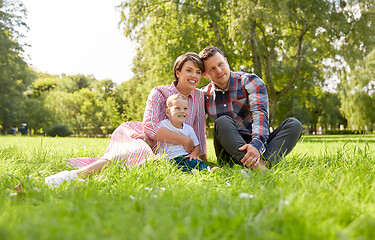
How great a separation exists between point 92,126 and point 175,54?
22.1 metres

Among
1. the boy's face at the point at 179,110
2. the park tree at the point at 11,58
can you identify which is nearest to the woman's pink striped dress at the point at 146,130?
the boy's face at the point at 179,110

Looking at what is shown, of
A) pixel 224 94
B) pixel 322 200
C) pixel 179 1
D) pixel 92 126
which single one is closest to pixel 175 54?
pixel 179 1

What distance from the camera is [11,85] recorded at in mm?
27297

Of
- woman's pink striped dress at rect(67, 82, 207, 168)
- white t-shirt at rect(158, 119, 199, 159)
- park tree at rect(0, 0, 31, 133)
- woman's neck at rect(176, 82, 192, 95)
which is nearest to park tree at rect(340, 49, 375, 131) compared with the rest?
woman's pink striped dress at rect(67, 82, 207, 168)

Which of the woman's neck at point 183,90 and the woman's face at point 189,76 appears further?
the woman's neck at point 183,90

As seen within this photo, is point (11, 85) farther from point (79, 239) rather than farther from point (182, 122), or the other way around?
point (79, 239)

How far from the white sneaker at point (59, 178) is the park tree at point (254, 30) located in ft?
34.7

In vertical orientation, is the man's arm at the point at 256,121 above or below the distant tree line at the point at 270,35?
below

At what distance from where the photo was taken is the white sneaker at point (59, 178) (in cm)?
253

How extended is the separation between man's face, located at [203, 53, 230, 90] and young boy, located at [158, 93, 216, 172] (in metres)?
0.47

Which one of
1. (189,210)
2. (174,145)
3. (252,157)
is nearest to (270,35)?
(174,145)

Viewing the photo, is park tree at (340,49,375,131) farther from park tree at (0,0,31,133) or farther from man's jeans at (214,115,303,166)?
park tree at (0,0,31,133)

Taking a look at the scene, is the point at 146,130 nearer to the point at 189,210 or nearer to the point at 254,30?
the point at 189,210

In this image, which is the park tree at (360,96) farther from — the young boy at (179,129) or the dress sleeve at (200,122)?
the young boy at (179,129)
